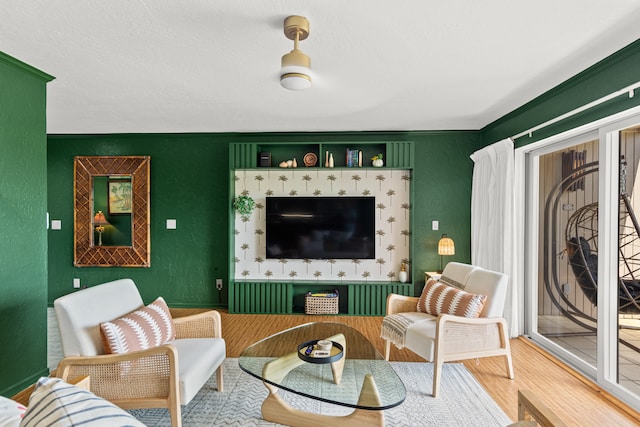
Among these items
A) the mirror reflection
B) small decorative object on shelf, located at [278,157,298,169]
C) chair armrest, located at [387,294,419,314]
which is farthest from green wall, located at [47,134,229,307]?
chair armrest, located at [387,294,419,314]

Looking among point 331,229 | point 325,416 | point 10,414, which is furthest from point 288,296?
point 10,414

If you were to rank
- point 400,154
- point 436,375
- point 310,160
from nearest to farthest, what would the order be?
point 436,375 → point 400,154 → point 310,160

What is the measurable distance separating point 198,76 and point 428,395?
2.96m

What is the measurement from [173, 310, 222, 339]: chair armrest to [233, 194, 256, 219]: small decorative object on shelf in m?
2.11

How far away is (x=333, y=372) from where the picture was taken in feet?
6.56

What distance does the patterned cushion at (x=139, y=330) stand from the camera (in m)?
1.97

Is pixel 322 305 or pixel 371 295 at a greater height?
pixel 371 295

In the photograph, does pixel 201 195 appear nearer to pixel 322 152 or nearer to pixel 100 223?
pixel 100 223

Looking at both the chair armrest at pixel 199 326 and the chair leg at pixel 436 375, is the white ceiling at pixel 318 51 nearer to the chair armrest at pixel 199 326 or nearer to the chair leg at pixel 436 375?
the chair armrest at pixel 199 326

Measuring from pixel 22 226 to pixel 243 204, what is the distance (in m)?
2.28

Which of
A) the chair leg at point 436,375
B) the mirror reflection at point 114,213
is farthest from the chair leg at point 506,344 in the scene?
the mirror reflection at point 114,213

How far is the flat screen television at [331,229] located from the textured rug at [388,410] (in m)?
1.96

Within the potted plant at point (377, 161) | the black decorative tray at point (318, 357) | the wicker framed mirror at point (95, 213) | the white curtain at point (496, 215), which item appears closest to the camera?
the black decorative tray at point (318, 357)

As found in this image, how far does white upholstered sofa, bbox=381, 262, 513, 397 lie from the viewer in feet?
8.33
